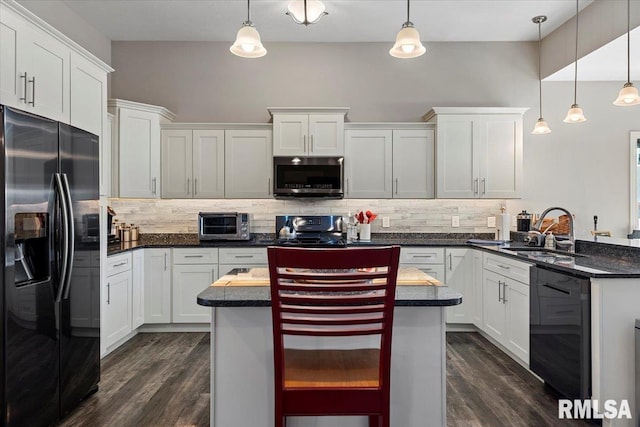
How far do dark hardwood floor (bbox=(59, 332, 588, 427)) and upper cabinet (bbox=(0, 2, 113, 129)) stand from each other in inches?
72.6

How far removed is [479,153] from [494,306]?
1652 millimetres

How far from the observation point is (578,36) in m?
3.84

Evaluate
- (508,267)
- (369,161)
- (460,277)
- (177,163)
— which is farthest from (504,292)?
(177,163)

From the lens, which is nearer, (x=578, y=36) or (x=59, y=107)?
(x=59, y=107)

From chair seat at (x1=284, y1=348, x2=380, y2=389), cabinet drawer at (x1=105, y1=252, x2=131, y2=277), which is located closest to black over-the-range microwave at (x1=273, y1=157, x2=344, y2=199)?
cabinet drawer at (x1=105, y1=252, x2=131, y2=277)

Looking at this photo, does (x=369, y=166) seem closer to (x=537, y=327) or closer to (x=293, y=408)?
(x=537, y=327)

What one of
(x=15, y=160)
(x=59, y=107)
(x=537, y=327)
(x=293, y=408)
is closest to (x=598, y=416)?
(x=537, y=327)

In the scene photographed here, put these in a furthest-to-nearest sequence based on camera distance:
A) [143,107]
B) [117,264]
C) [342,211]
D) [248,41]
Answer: [342,211], [143,107], [117,264], [248,41]

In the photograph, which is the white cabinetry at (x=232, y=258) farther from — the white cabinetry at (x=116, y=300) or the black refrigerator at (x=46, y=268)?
the black refrigerator at (x=46, y=268)

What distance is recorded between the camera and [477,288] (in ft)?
12.4

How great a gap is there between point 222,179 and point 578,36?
154 inches

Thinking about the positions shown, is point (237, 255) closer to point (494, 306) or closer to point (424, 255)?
point (424, 255)

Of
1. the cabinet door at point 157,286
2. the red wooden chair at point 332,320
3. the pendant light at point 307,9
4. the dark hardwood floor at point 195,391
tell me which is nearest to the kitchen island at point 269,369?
the red wooden chair at point 332,320

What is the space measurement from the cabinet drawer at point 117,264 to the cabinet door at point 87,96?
1062 millimetres
